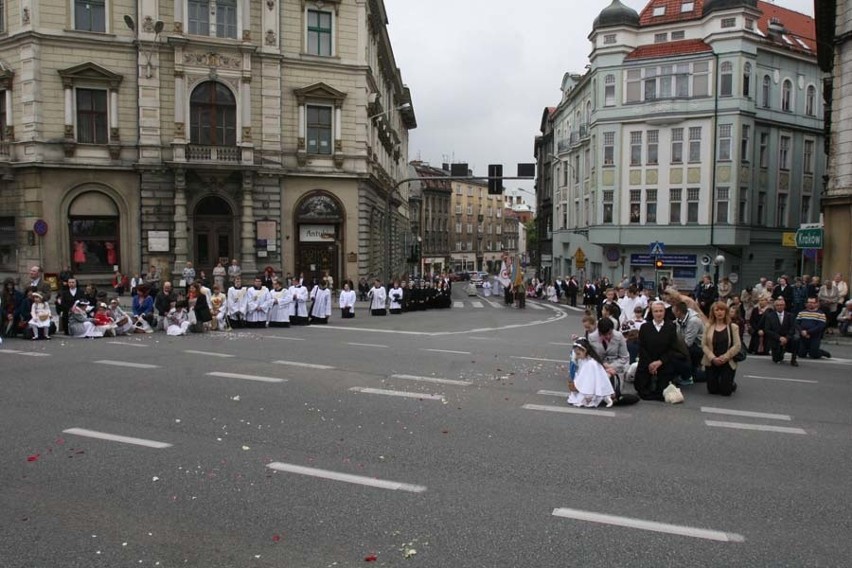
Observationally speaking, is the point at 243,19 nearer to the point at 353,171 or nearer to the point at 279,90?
the point at 279,90

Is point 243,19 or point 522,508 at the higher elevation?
point 243,19

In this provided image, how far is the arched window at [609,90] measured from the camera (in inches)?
1651

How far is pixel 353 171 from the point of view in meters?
34.5

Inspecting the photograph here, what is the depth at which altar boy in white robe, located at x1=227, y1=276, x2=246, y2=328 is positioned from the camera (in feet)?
69.7

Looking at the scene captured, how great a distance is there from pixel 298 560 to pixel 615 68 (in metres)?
41.0

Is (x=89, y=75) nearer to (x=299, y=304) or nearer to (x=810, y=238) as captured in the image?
(x=299, y=304)

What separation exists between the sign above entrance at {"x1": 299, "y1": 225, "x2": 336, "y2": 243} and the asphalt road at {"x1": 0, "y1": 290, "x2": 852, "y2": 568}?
70.2ft

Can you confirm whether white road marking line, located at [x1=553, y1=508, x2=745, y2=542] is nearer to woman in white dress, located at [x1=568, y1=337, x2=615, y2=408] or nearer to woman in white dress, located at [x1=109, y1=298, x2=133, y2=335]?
woman in white dress, located at [x1=568, y1=337, x2=615, y2=408]

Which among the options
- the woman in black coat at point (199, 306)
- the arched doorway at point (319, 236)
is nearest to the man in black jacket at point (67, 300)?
the woman in black coat at point (199, 306)

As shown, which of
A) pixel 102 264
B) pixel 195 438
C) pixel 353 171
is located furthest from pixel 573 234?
pixel 195 438

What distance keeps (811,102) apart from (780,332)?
33.7 m

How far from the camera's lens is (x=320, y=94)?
3372cm

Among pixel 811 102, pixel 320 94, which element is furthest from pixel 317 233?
pixel 811 102

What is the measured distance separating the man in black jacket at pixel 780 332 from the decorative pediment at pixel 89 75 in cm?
2777
